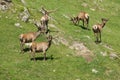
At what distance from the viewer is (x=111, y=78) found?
33031 millimetres

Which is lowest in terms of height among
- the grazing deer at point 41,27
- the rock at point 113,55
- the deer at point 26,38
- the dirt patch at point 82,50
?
the rock at point 113,55

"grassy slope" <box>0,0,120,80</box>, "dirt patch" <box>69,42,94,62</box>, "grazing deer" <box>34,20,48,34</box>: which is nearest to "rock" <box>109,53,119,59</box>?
"grassy slope" <box>0,0,120,80</box>

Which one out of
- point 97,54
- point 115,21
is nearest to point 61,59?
point 97,54

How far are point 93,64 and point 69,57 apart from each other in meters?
2.63

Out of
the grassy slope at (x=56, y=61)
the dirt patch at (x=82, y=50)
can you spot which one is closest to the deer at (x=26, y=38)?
the grassy slope at (x=56, y=61)

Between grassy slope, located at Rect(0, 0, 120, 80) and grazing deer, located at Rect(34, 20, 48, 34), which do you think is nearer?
grassy slope, located at Rect(0, 0, 120, 80)

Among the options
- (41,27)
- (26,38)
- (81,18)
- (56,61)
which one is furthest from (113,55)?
(81,18)

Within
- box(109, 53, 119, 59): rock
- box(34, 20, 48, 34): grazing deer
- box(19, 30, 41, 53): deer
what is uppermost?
box(19, 30, 41, 53): deer

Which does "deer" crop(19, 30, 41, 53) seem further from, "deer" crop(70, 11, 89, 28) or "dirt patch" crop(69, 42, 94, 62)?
"deer" crop(70, 11, 89, 28)

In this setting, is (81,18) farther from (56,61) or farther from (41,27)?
(56,61)

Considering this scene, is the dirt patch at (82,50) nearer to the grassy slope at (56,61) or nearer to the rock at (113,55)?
the grassy slope at (56,61)

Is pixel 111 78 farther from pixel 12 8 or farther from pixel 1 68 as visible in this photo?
pixel 12 8

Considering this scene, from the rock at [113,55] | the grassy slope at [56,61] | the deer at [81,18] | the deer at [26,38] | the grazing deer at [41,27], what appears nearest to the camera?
the grassy slope at [56,61]

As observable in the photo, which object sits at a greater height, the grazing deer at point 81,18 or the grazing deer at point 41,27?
the grazing deer at point 41,27
